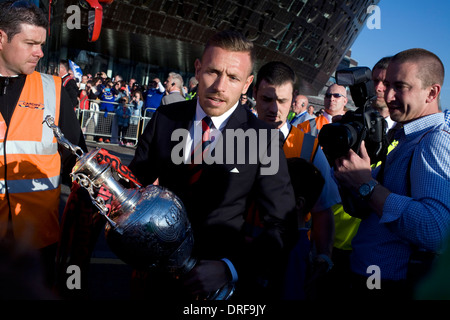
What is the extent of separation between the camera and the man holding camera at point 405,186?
5.41 feet

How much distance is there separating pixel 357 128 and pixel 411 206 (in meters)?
0.45

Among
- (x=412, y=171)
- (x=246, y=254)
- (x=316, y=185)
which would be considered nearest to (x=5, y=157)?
(x=246, y=254)

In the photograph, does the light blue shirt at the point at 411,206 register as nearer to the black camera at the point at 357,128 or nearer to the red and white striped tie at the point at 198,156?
the black camera at the point at 357,128

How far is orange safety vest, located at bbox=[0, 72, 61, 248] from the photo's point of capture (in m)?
2.02

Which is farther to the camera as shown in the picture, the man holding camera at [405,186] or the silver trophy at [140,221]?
the man holding camera at [405,186]

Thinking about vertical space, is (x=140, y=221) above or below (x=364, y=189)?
below

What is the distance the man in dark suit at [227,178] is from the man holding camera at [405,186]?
0.44 meters

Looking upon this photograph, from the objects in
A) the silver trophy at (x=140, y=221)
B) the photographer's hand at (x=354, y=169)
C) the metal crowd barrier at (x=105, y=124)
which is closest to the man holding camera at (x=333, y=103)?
the photographer's hand at (x=354, y=169)

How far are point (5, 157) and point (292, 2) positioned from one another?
26151 mm

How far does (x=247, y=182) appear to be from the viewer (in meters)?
1.69

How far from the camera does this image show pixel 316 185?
2191mm

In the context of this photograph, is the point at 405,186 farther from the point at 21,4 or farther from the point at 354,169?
the point at 21,4

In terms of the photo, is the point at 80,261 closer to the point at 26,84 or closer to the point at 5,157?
the point at 5,157

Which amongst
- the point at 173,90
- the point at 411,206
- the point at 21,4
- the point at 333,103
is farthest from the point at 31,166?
the point at 173,90
